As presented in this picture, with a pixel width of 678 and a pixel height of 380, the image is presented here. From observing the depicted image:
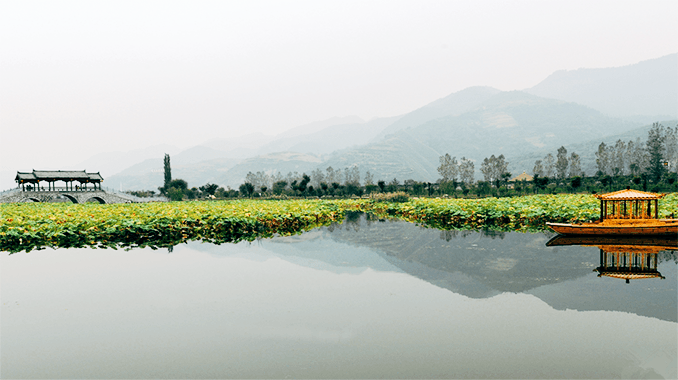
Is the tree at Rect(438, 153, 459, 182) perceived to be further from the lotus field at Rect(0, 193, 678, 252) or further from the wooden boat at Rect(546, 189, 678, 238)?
the wooden boat at Rect(546, 189, 678, 238)

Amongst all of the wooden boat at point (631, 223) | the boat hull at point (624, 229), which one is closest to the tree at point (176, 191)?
the boat hull at point (624, 229)

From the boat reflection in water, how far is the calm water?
37cm

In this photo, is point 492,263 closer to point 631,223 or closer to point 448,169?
point 631,223

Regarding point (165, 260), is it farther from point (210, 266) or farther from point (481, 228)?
point (481, 228)

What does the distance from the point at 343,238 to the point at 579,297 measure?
39.9 feet

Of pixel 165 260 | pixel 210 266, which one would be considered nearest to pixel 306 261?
pixel 210 266

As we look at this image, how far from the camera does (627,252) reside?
537 inches

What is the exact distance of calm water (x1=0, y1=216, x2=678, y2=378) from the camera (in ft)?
19.4

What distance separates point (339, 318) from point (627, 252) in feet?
37.7

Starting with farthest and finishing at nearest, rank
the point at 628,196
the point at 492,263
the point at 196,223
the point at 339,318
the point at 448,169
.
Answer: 1. the point at 448,169
2. the point at 196,223
3. the point at 628,196
4. the point at 492,263
5. the point at 339,318

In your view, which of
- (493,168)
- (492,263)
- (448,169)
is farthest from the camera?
(448,169)

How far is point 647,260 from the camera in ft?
41.0

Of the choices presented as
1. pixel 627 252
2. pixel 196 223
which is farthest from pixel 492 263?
pixel 196 223

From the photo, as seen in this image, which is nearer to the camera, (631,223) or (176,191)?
(631,223)
